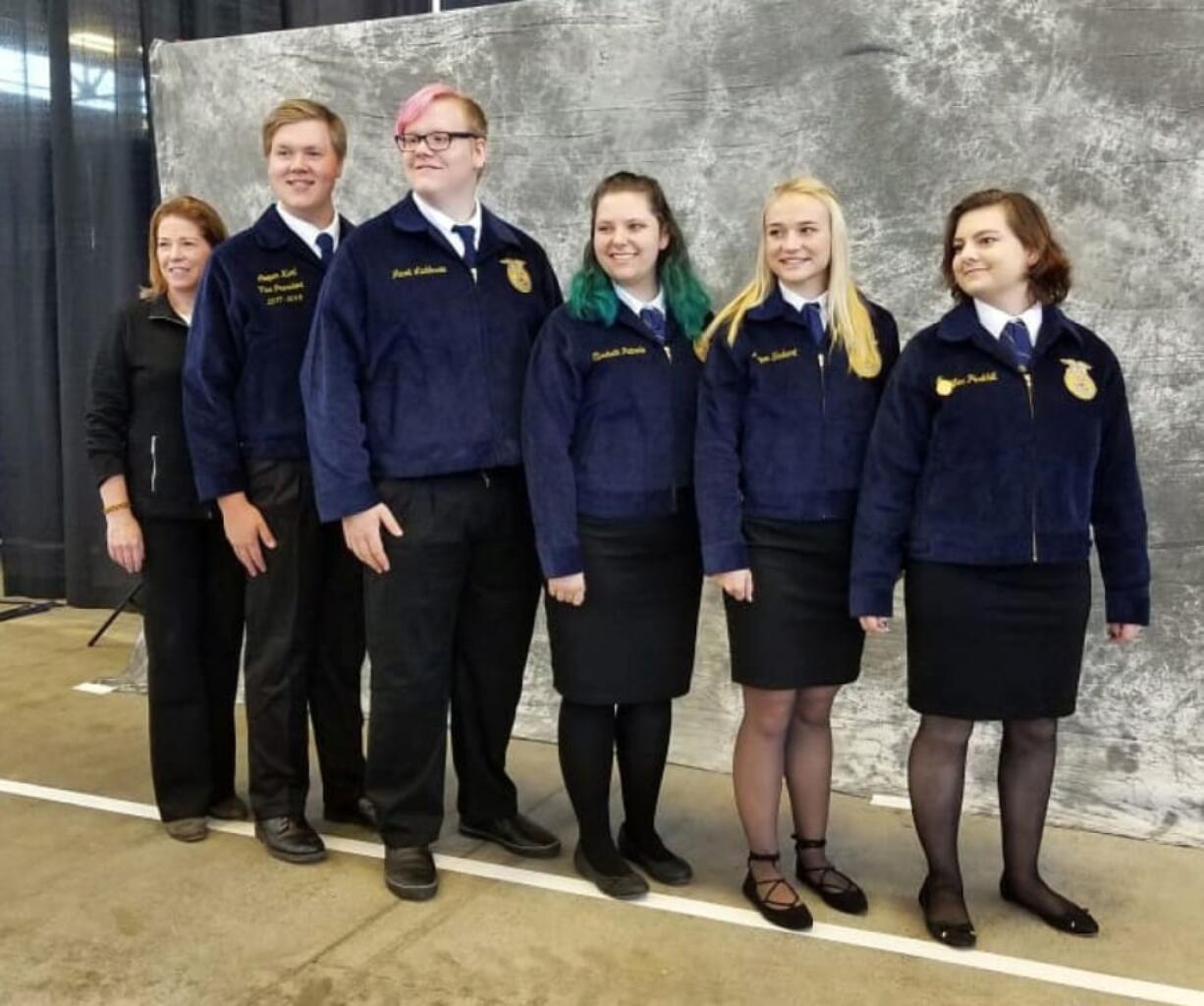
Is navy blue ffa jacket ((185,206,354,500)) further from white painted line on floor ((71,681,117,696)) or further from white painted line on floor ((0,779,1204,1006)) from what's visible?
white painted line on floor ((71,681,117,696))

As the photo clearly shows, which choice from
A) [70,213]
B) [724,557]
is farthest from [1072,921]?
[70,213]

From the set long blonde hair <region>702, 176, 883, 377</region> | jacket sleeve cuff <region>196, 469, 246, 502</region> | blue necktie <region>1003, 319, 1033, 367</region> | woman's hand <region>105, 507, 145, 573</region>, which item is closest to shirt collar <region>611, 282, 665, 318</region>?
long blonde hair <region>702, 176, 883, 377</region>

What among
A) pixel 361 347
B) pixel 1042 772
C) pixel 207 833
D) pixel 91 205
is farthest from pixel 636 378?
pixel 91 205

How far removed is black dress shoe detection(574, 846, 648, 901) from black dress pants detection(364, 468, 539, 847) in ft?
1.12

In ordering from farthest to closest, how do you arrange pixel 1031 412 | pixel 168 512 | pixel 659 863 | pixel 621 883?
1. pixel 168 512
2. pixel 659 863
3. pixel 621 883
4. pixel 1031 412

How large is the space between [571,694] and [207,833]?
38.7 inches

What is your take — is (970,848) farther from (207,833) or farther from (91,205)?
(91,205)

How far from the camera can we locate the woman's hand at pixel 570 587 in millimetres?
2324

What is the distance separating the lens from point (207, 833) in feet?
9.09

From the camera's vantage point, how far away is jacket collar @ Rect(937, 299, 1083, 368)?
216 centimetres

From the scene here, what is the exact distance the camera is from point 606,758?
95.9 inches

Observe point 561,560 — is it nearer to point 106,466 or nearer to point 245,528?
point 245,528

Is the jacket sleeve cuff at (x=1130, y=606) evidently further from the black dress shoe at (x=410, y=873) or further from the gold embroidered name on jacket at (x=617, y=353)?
the black dress shoe at (x=410, y=873)

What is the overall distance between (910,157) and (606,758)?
5.12ft
